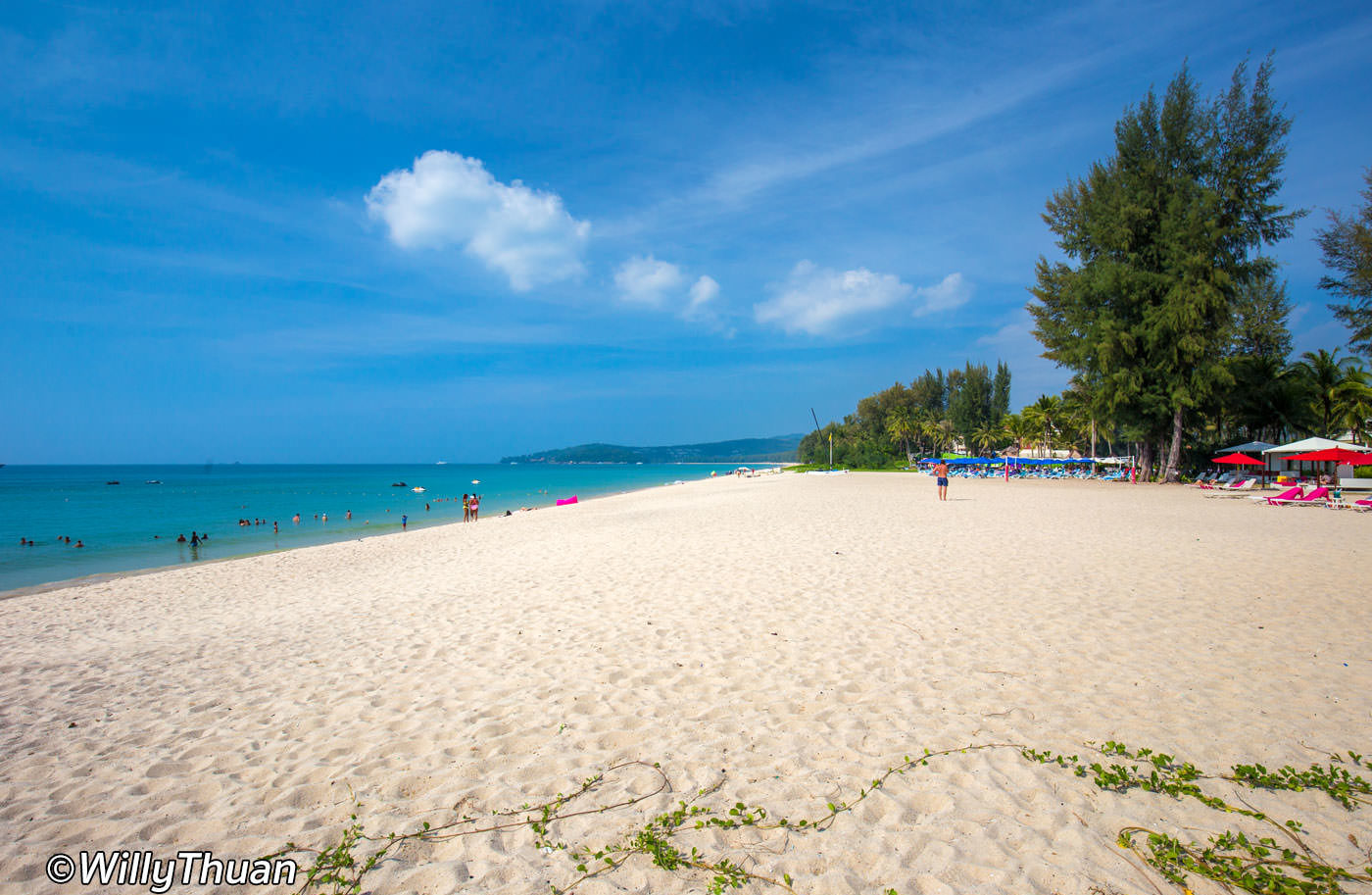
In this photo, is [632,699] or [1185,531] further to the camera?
[1185,531]

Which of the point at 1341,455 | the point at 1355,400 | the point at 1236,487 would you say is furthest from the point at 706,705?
the point at 1355,400

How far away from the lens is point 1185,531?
12.6 metres

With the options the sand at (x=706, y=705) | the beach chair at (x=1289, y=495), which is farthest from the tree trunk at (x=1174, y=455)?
the sand at (x=706, y=705)

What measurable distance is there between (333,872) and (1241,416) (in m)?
49.3

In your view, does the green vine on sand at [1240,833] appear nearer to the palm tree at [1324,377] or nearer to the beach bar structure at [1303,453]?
the beach bar structure at [1303,453]

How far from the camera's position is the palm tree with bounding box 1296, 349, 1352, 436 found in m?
35.7

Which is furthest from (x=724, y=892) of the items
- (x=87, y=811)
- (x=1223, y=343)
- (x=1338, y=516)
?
(x=1223, y=343)

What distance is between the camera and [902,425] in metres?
79.2

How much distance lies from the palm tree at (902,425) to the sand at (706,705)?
72.3 m

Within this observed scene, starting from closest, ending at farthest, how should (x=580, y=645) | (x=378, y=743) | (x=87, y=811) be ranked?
1. (x=87, y=811)
2. (x=378, y=743)
3. (x=580, y=645)

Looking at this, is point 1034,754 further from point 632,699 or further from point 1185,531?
point 1185,531

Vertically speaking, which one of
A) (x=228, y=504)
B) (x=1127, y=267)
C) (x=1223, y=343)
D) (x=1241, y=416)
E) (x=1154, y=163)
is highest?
(x=1154, y=163)

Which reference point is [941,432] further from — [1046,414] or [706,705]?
[706,705]

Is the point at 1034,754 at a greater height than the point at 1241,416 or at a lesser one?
lesser
